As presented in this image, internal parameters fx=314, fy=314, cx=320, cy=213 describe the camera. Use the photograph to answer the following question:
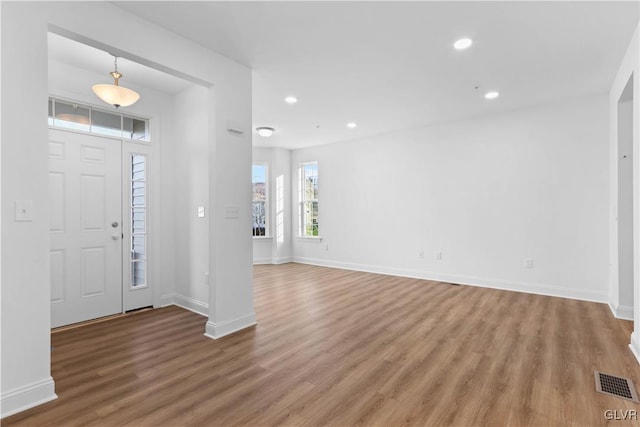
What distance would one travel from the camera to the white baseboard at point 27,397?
1866 mm

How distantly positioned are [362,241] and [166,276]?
3.87 m

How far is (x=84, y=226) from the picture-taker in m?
3.56

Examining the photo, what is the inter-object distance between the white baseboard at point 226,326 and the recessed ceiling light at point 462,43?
340 centimetres

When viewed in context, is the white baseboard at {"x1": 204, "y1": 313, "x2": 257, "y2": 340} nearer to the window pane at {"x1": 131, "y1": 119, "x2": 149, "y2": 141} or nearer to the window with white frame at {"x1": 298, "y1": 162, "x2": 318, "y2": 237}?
the window pane at {"x1": 131, "y1": 119, "x2": 149, "y2": 141}

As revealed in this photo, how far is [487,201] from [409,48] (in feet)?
10.3

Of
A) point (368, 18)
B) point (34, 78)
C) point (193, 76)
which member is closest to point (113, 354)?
point (34, 78)

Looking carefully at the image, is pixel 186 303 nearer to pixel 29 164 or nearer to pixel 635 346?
pixel 29 164

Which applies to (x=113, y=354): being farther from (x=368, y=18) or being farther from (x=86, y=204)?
(x=368, y=18)

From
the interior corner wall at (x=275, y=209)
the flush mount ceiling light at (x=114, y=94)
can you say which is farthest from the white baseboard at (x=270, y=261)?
the flush mount ceiling light at (x=114, y=94)

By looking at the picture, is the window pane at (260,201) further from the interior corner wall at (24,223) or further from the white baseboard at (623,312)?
the white baseboard at (623,312)

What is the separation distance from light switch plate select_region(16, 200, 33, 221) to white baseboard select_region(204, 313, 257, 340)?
174 cm

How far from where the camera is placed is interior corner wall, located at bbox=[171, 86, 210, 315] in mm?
3842

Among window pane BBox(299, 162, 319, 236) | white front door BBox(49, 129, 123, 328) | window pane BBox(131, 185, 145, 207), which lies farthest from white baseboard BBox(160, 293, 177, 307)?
window pane BBox(299, 162, 319, 236)

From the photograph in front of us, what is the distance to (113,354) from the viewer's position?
273cm
